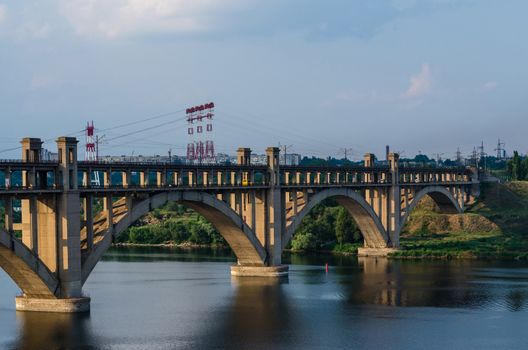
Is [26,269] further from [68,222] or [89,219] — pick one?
[89,219]

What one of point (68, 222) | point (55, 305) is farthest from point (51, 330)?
point (68, 222)

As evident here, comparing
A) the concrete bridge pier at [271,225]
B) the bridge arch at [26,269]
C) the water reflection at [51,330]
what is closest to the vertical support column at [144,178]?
the bridge arch at [26,269]

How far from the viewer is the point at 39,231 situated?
69.4 meters

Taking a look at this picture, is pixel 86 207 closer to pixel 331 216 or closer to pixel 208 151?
pixel 208 151

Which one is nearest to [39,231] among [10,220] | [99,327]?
[10,220]

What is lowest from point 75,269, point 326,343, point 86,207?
point 326,343

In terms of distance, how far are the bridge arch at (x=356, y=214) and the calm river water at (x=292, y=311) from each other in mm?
6617

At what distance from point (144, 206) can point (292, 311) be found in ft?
52.2

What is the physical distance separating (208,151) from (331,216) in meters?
26.4

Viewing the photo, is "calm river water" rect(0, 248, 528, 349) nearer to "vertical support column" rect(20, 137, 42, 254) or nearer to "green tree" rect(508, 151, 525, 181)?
"vertical support column" rect(20, 137, 42, 254)

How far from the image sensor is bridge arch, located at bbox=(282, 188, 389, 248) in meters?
104

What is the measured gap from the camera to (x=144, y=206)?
260 feet

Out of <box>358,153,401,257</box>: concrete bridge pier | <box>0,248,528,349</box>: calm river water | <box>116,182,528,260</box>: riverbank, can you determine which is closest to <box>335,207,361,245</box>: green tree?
<box>116,182,528,260</box>: riverbank

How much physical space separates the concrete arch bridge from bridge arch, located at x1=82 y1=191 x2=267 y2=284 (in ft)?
0.32
